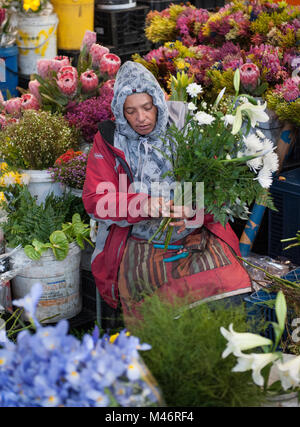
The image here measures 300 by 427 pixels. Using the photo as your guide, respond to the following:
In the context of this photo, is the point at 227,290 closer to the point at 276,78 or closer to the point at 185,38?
the point at 276,78

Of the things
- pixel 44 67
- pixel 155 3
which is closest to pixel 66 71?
pixel 44 67

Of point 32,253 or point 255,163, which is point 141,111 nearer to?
point 255,163

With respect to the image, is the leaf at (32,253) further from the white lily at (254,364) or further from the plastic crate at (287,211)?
the white lily at (254,364)

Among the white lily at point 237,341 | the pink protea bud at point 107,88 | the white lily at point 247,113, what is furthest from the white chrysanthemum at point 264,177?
the pink protea bud at point 107,88

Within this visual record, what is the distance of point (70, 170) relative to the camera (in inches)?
114

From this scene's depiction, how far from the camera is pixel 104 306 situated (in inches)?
105

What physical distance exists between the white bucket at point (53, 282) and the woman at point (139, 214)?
0.40 meters

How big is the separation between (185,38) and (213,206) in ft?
6.81

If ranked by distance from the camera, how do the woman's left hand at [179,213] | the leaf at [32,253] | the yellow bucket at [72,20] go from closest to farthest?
the woman's left hand at [179,213]
the leaf at [32,253]
the yellow bucket at [72,20]

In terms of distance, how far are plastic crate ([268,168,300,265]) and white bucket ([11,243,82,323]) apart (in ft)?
3.27

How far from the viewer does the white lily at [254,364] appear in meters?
1.11

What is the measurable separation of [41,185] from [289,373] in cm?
210

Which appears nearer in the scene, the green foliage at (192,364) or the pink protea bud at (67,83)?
the green foliage at (192,364)

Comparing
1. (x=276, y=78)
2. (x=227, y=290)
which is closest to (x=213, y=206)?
(x=227, y=290)
